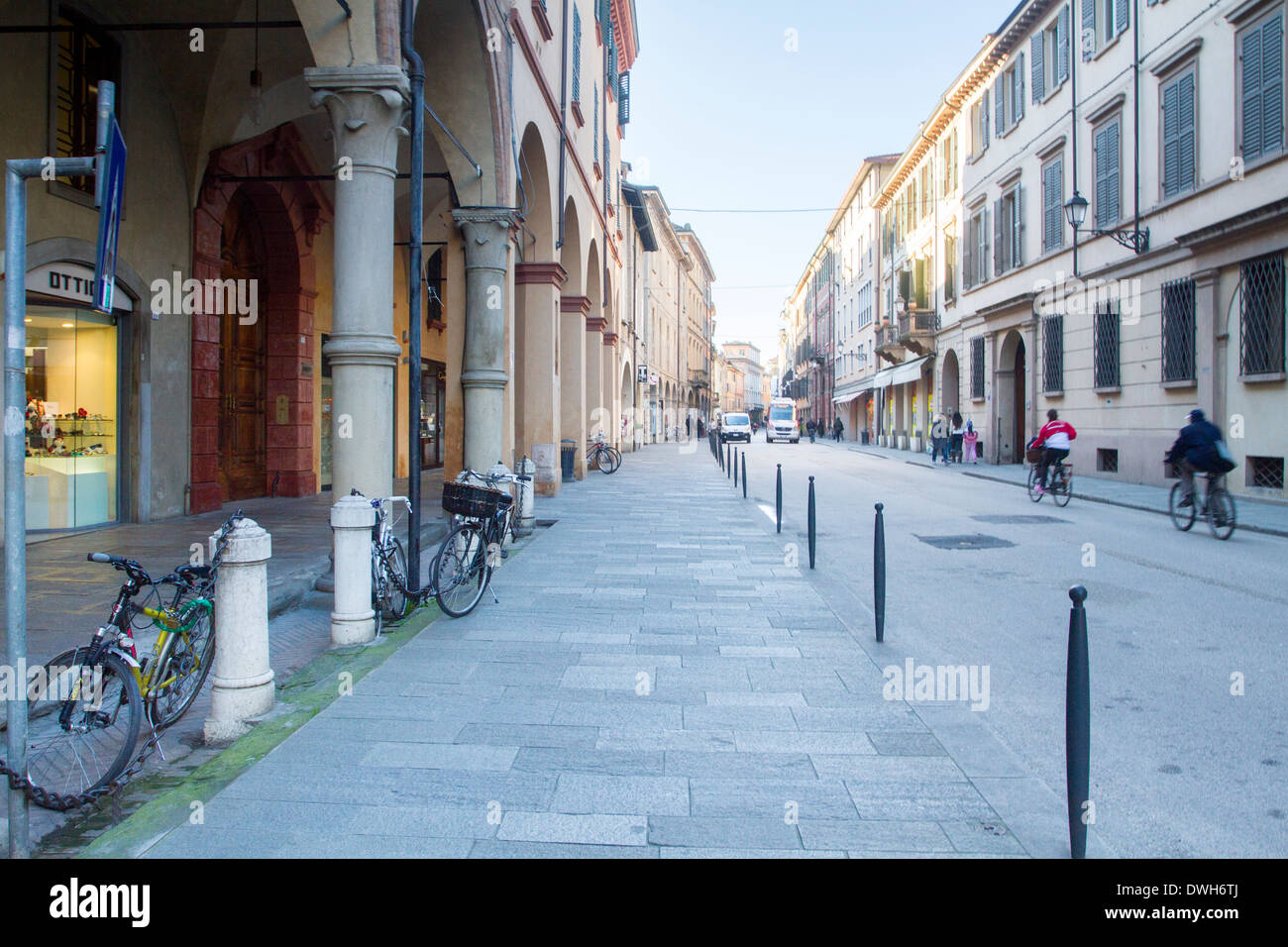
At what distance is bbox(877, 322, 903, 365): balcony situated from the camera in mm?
40406

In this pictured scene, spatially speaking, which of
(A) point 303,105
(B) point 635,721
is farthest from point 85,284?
(B) point 635,721

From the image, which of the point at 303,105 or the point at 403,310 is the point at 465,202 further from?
the point at 403,310

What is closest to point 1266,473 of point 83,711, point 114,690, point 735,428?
point 114,690

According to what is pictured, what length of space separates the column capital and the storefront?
4351mm

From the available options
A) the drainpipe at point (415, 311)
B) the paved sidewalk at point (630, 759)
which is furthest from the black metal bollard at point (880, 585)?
the drainpipe at point (415, 311)

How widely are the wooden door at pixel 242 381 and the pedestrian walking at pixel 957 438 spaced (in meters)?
22.3

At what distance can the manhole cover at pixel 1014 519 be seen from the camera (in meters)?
14.2

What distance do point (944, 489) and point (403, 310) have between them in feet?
41.1

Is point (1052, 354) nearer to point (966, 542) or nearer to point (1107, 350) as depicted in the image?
point (1107, 350)

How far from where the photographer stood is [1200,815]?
3650 millimetres

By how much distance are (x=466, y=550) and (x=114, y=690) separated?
12.1 feet
